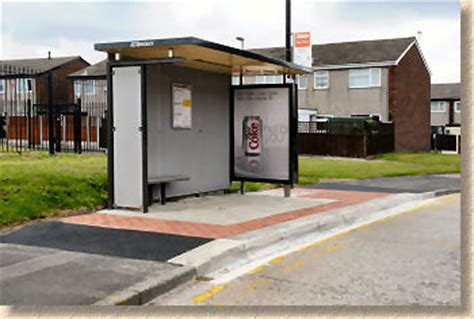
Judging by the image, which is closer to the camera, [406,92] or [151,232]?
[151,232]

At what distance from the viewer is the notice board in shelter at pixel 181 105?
11.7 m

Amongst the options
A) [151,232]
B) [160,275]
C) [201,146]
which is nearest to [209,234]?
[151,232]

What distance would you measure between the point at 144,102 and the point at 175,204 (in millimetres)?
2192

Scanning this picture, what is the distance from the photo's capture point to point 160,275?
6.31 m

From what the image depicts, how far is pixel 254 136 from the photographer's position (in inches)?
525

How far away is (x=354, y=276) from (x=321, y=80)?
119ft


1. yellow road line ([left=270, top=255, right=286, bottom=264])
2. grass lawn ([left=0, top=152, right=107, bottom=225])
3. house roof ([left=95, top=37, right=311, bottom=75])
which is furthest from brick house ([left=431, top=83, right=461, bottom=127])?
yellow road line ([left=270, top=255, right=286, bottom=264])

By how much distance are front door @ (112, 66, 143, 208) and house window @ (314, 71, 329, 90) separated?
1270 inches

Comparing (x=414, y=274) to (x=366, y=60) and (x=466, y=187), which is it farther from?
(x=366, y=60)

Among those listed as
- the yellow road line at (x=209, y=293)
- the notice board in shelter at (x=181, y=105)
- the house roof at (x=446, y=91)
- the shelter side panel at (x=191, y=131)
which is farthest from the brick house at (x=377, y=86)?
the yellow road line at (x=209, y=293)

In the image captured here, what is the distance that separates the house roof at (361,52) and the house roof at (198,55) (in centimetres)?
2796

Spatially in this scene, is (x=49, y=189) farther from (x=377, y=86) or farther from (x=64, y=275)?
(x=377, y=86)

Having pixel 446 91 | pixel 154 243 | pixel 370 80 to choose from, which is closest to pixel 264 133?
pixel 154 243

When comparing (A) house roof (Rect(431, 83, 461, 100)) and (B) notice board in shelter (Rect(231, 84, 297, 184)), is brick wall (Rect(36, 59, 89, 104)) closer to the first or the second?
(A) house roof (Rect(431, 83, 461, 100))
